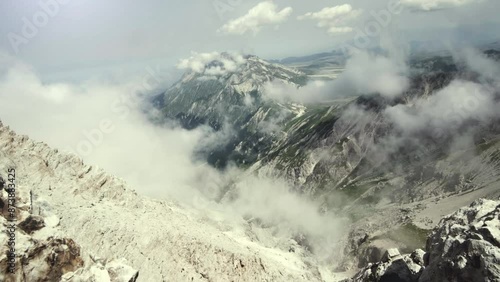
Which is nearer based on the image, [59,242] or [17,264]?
[17,264]

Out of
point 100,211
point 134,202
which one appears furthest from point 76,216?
point 134,202

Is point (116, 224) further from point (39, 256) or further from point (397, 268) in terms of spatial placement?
point (397, 268)

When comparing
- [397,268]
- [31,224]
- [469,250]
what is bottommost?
[397,268]

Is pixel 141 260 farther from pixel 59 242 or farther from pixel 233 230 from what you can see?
pixel 233 230

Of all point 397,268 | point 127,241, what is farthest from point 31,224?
point 397,268

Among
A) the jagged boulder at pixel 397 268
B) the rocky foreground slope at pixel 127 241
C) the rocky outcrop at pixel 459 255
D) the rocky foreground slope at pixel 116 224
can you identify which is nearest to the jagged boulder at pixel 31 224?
the rocky foreground slope at pixel 127 241

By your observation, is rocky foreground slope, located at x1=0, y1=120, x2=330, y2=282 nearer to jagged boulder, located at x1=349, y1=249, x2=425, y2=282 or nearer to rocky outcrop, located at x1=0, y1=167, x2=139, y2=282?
rocky outcrop, located at x1=0, y1=167, x2=139, y2=282

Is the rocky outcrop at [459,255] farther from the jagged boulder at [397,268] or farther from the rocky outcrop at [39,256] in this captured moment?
the rocky outcrop at [39,256]
